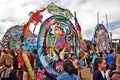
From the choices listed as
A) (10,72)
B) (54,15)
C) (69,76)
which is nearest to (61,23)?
(54,15)

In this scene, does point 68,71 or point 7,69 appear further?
point 7,69

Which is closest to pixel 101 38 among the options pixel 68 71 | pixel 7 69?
pixel 7 69

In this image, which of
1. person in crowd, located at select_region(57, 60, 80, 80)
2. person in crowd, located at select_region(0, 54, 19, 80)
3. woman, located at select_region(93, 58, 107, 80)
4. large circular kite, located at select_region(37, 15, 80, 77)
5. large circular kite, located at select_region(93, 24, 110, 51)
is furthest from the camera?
large circular kite, located at select_region(93, 24, 110, 51)

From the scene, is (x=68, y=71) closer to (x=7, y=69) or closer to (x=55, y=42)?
(x=7, y=69)

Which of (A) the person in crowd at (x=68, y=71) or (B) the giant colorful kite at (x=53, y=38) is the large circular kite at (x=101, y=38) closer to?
(B) the giant colorful kite at (x=53, y=38)

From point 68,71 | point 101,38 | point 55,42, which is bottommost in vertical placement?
point 68,71

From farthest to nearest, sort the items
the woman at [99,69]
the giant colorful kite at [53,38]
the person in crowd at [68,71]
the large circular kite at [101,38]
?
the large circular kite at [101,38], the giant colorful kite at [53,38], the woman at [99,69], the person in crowd at [68,71]

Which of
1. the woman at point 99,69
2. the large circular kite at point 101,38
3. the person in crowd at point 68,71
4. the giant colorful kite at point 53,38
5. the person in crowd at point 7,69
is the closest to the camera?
the person in crowd at point 68,71

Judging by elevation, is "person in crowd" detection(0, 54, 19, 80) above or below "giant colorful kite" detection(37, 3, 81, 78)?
below

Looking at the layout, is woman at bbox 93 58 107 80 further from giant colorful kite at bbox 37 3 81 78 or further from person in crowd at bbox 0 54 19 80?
giant colorful kite at bbox 37 3 81 78

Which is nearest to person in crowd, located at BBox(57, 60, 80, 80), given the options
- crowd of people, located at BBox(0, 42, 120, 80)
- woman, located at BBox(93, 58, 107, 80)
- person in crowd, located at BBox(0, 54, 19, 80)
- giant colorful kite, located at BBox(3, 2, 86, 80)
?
crowd of people, located at BBox(0, 42, 120, 80)

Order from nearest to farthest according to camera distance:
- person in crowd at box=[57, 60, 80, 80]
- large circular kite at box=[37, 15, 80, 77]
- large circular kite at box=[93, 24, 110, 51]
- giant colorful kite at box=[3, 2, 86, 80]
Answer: person in crowd at box=[57, 60, 80, 80] < giant colorful kite at box=[3, 2, 86, 80] < large circular kite at box=[37, 15, 80, 77] < large circular kite at box=[93, 24, 110, 51]

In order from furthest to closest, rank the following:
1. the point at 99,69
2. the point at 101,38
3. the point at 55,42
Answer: the point at 101,38 < the point at 55,42 < the point at 99,69

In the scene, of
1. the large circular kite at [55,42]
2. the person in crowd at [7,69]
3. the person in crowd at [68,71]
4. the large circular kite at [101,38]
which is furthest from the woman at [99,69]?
the large circular kite at [101,38]
